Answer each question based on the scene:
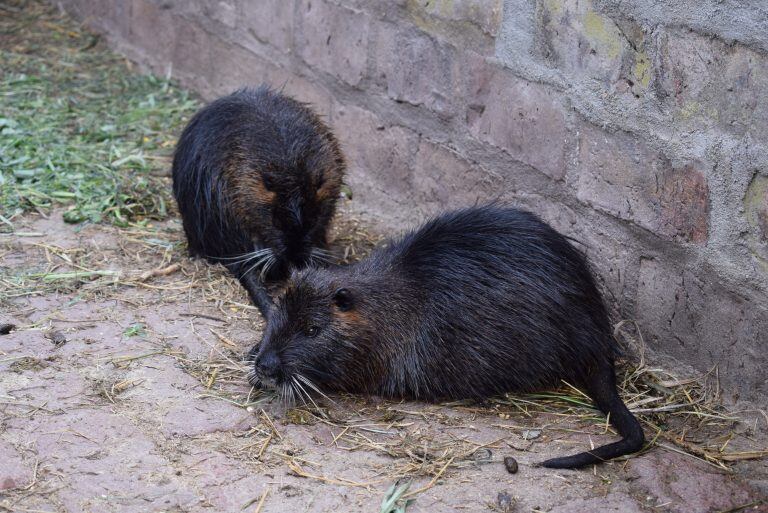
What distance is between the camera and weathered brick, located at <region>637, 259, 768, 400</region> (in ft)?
11.0

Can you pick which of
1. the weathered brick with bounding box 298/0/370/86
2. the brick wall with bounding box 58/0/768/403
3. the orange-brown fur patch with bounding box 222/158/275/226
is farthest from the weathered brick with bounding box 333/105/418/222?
the orange-brown fur patch with bounding box 222/158/275/226

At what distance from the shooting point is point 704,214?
11.1ft

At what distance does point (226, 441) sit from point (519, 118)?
1.79 meters

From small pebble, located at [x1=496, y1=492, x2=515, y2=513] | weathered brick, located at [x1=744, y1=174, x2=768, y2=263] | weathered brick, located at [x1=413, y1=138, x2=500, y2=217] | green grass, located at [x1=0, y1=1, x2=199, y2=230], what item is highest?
weathered brick, located at [x1=744, y1=174, x2=768, y2=263]

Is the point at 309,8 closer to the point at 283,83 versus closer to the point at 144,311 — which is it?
the point at 283,83

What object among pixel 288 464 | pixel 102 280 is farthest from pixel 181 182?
pixel 288 464

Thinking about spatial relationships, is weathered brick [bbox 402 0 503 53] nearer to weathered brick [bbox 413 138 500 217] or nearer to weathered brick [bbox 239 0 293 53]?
weathered brick [bbox 413 138 500 217]

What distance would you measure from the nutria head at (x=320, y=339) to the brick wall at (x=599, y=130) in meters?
0.97

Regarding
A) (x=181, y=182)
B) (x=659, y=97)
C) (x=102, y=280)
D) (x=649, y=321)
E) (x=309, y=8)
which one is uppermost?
(x=659, y=97)

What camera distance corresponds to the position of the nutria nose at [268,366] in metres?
3.44

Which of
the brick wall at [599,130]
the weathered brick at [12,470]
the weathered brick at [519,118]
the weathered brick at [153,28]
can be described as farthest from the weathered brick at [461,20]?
the weathered brick at [153,28]

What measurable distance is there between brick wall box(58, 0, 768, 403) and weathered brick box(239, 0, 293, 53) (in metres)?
0.14

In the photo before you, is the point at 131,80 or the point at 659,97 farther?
the point at 131,80

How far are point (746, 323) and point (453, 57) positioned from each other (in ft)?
5.78
